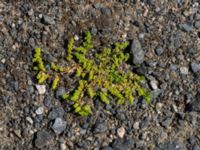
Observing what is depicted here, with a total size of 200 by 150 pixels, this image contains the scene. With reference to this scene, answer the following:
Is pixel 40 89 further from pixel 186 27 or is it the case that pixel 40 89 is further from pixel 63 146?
pixel 186 27

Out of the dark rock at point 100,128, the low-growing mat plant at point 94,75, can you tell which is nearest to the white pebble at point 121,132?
the dark rock at point 100,128

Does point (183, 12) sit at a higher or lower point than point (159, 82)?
higher

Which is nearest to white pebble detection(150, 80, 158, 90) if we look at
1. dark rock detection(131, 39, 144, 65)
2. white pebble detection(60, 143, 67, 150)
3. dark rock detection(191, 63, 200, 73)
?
dark rock detection(131, 39, 144, 65)

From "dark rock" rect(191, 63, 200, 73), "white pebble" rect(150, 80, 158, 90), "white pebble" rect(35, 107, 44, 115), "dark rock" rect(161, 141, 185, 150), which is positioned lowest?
"dark rock" rect(161, 141, 185, 150)

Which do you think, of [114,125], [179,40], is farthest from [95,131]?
[179,40]

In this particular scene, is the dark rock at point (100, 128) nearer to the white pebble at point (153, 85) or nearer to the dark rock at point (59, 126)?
the dark rock at point (59, 126)

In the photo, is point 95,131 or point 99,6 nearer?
point 95,131

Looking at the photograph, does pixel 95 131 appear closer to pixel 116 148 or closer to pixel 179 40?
pixel 116 148

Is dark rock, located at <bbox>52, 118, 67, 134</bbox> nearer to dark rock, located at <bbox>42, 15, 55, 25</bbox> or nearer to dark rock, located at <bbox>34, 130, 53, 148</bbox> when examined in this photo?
dark rock, located at <bbox>34, 130, 53, 148</bbox>
